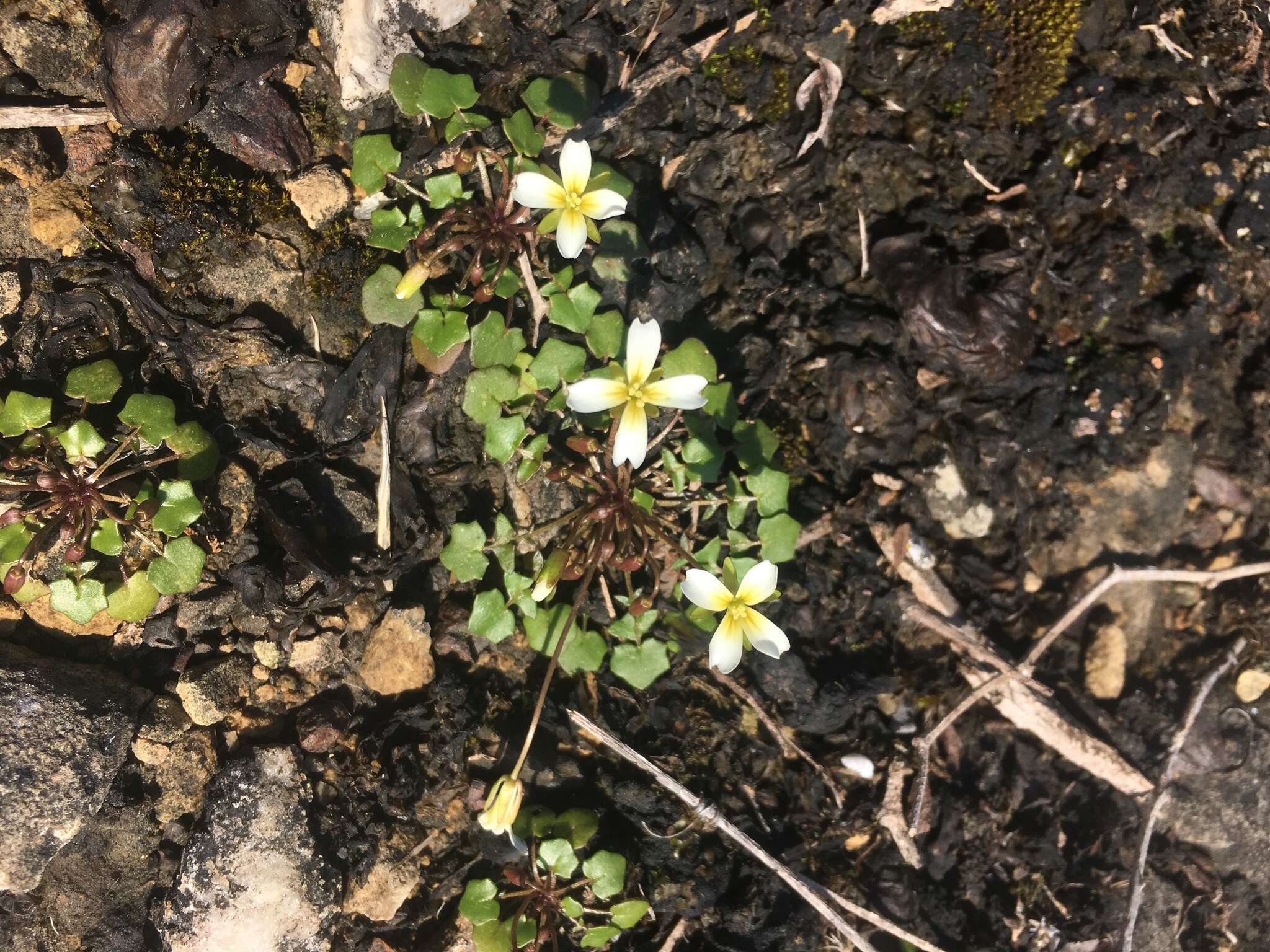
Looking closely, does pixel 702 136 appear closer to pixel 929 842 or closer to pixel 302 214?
pixel 302 214

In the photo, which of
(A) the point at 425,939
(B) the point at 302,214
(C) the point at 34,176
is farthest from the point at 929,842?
(C) the point at 34,176

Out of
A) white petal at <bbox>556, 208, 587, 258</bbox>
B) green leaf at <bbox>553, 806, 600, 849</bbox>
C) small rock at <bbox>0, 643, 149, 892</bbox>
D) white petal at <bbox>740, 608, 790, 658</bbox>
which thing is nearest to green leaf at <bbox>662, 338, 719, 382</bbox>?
white petal at <bbox>556, 208, 587, 258</bbox>

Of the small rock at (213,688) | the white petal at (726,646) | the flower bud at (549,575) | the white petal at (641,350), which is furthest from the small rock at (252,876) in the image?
the white petal at (641,350)

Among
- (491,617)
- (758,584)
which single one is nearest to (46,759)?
(491,617)

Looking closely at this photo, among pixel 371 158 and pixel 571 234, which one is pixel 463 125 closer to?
pixel 371 158

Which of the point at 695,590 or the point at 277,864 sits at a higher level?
the point at 695,590
